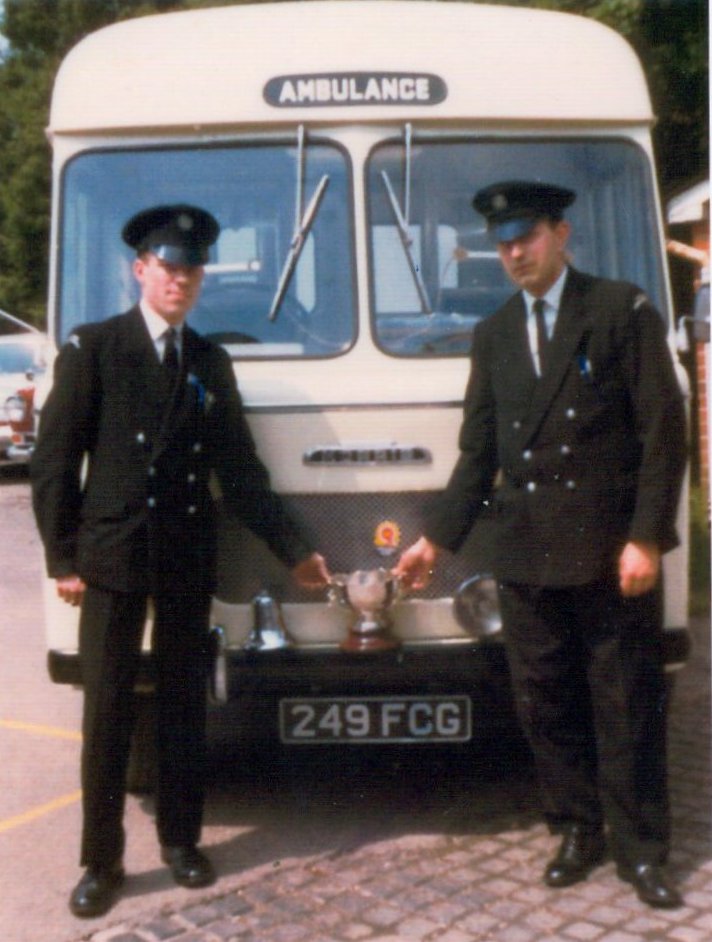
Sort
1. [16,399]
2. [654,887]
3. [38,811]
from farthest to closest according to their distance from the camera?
[16,399] → [38,811] → [654,887]

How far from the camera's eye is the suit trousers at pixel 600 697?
14.1ft

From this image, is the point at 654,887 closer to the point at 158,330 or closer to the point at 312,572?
the point at 312,572

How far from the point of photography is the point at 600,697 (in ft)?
14.3

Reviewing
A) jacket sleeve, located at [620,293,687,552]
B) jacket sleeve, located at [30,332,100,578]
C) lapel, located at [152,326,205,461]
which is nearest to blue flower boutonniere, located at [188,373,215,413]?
lapel, located at [152,326,205,461]

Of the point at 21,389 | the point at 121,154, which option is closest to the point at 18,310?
the point at 21,389

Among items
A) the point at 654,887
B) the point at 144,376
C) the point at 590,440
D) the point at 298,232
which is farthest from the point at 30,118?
the point at 654,887

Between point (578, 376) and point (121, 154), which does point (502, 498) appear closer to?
point (578, 376)

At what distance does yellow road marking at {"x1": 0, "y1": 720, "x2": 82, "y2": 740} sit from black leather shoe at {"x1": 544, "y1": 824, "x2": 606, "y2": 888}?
108 inches

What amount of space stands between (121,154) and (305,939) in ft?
8.72

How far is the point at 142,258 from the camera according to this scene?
4.41m

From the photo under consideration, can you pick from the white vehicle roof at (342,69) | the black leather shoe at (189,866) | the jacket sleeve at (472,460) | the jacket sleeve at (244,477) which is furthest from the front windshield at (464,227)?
the black leather shoe at (189,866)

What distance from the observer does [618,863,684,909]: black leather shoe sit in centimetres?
422

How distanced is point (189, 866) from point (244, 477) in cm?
122

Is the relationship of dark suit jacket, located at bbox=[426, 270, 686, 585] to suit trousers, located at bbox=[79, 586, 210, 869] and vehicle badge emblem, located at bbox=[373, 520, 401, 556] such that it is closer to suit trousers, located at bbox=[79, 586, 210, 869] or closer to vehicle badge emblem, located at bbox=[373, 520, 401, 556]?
vehicle badge emblem, located at bbox=[373, 520, 401, 556]
